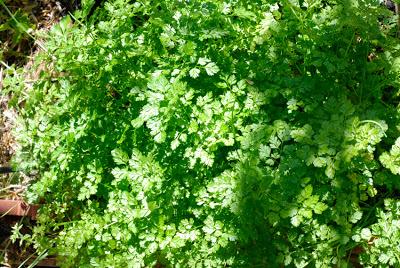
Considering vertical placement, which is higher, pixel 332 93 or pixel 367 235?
pixel 332 93

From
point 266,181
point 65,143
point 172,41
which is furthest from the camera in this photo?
point 65,143

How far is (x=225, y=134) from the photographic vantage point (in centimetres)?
248

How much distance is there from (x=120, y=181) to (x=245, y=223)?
2.26ft

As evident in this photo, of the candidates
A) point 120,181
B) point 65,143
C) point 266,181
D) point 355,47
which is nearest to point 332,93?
point 355,47

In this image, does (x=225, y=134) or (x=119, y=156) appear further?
(x=119, y=156)

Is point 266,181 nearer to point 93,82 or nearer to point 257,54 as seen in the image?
point 257,54

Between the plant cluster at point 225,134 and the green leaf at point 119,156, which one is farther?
the green leaf at point 119,156

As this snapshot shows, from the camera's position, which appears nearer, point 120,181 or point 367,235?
point 367,235

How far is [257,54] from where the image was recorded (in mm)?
2754

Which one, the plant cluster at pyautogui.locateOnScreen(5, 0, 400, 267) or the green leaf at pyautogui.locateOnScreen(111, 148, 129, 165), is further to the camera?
the green leaf at pyautogui.locateOnScreen(111, 148, 129, 165)

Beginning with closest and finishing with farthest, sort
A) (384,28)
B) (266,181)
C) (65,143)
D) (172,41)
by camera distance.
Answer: (266,181)
(172,41)
(65,143)
(384,28)

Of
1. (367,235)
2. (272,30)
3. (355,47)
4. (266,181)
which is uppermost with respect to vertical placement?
(272,30)

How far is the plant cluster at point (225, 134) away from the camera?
7.89 feet

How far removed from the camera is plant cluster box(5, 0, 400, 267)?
7.89 ft
